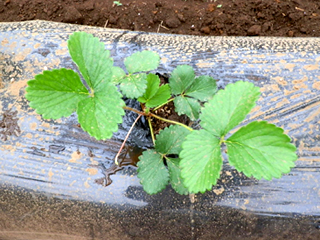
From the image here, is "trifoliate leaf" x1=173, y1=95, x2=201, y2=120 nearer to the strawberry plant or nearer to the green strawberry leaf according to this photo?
the green strawberry leaf

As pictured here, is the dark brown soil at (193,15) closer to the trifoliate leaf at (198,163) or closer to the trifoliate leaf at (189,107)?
the trifoliate leaf at (189,107)

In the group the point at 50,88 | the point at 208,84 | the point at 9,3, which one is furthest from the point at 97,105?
the point at 9,3

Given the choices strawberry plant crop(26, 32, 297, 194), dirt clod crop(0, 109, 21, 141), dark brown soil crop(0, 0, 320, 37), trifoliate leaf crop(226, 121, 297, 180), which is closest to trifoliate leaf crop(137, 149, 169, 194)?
strawberry plant crop(26, 32, 297, 194)

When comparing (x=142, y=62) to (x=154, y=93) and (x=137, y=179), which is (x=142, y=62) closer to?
(x=154, y=93)

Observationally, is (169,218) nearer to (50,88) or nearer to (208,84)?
(208,84)

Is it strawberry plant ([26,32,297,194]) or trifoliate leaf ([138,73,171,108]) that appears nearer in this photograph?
strawberry plant ([26,32,297,194])

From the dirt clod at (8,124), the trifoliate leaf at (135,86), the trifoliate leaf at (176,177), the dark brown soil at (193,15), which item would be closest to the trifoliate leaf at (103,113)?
the trifoliate leaf at (135,86)
